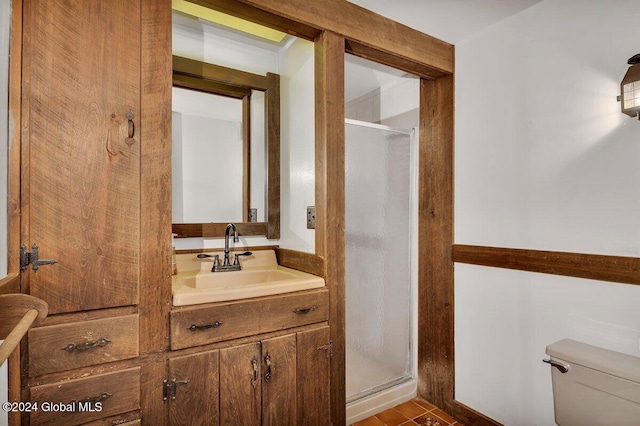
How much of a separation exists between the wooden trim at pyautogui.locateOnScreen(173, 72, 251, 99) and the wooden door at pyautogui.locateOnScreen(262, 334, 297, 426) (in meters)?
1.47

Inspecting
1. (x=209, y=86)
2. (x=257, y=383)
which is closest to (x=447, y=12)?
(x=209, y=86)

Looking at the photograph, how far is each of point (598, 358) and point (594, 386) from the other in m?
0.11

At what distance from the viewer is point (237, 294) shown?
1.45 metres

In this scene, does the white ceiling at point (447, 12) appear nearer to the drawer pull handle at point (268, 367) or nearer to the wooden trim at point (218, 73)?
the wooden trim at point (218, 73)

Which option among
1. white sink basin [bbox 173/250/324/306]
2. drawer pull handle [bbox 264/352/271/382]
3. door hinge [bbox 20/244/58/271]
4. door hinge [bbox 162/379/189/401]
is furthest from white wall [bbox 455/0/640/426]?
door hinge [bbox 20/244/58/271]

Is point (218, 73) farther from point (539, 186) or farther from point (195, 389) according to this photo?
point (539, 186)

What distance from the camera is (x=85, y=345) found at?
1.20 metres

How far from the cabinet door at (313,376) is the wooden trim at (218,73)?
152cm

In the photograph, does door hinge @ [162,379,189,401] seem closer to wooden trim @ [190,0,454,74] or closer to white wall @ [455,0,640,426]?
wooden trim @ [190,0,454,74]

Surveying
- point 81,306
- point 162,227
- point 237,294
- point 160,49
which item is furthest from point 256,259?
point 160,49

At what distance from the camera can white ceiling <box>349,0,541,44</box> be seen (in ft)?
5.98

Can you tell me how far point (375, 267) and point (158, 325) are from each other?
1446 millimetres

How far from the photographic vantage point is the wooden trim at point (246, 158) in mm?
2174

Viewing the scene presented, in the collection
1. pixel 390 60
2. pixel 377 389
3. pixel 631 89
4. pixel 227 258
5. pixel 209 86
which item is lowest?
pixel 377 389
